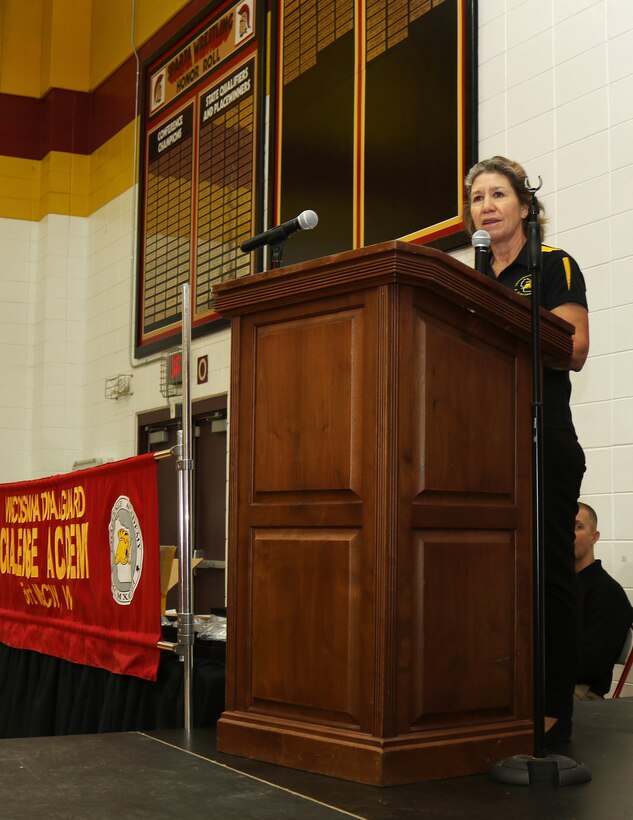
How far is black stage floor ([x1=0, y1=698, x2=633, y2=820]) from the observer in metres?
1.59

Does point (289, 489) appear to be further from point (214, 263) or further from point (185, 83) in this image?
point (185, 83)

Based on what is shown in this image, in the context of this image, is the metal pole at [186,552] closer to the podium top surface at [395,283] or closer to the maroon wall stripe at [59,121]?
the podium top surface at [395,283]

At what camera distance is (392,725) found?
1778 millimetres

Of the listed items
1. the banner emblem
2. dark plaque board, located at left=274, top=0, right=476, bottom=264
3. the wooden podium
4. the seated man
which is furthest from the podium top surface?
dark plaque board, located at left=274, top=0, right=476, bottom=264

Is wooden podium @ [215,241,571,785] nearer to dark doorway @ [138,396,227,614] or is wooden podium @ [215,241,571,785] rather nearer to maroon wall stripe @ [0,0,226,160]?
dark doorway @ [138,396,227,614]

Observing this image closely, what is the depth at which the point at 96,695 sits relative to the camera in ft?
10.2

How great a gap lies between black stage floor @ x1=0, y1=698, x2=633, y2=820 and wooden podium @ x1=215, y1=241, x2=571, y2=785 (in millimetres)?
75

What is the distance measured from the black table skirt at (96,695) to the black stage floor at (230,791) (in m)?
0.48

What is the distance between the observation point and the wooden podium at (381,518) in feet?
5.97

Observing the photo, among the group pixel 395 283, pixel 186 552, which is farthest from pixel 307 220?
pixel 186 552

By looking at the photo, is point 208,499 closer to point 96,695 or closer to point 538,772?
point 96,695

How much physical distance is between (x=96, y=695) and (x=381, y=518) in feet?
5.40

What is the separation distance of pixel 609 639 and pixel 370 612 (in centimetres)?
174

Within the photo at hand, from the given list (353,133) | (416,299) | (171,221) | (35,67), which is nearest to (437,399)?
(416,299)
